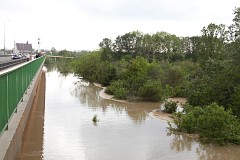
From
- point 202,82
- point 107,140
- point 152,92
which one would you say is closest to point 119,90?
point 152,92

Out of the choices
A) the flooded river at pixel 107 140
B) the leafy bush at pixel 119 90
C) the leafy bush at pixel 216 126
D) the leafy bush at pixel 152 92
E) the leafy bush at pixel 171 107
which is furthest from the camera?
the leafy bush at pixel 119 90

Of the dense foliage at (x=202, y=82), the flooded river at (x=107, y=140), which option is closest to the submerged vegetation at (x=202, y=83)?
the dense foliage at (x=202, y=82)

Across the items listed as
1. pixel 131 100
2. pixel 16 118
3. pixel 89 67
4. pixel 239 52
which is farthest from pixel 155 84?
pixel 89 67

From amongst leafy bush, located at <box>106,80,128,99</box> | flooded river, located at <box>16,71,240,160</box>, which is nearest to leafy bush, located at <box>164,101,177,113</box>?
flooded river, located at <box>16,71,240,160</box>

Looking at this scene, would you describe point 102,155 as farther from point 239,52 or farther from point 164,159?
point 239,52

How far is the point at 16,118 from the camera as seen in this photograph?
8.91 m

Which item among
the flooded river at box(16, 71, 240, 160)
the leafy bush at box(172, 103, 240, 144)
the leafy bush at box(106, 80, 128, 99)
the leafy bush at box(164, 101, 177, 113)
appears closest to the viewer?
the flooded river at box(16, 71, 240, 160)

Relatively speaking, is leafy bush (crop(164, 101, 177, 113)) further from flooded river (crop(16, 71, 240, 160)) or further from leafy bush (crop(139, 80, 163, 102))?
leafy bush (crop(139, 80, 163, 102))

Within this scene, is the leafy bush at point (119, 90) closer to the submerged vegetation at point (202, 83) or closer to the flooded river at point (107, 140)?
the submerged vegetation at point (202, 83)

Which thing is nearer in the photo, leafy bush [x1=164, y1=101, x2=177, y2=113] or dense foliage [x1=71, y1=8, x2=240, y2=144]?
dense foliage [x1=71, y1=8, x2=240, y2=144]

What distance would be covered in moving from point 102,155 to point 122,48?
6291cm

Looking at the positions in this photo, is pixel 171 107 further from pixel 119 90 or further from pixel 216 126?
pixel 119 90

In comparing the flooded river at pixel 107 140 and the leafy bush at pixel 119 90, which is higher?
the leafy bush at pixel 119 90

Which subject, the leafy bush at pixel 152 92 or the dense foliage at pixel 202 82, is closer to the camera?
the dense foliage at pixel 202 82
